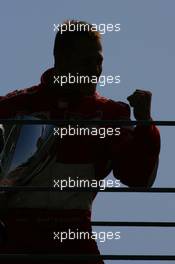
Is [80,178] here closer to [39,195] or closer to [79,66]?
[39,195]

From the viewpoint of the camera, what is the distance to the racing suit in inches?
132

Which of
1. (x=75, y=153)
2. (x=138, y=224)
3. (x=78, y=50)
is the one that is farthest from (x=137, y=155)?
(x=78, y=50)

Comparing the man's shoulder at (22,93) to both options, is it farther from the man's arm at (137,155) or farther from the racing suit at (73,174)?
the man's arm at (137,155)

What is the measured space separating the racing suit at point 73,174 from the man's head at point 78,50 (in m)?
0.12

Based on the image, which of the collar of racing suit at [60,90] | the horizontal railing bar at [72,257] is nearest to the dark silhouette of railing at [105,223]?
the horizontal railing bar at [72,257]

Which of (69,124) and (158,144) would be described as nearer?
(69,124)

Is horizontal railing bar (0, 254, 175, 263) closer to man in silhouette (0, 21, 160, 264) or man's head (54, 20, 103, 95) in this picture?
man in silhouette (0, 21, 160, 264)

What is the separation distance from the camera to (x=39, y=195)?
3.39 m

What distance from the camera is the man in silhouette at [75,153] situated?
3359 mm

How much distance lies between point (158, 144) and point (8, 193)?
0.61 m

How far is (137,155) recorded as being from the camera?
3.42 meters

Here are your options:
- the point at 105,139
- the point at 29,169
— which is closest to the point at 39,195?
the point at 29,169

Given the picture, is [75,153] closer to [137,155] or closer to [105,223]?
[137,155]

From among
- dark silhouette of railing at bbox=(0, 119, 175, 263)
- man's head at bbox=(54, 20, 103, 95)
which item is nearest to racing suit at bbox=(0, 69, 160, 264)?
man's head at bbox=(54, 20, 103, 95)
